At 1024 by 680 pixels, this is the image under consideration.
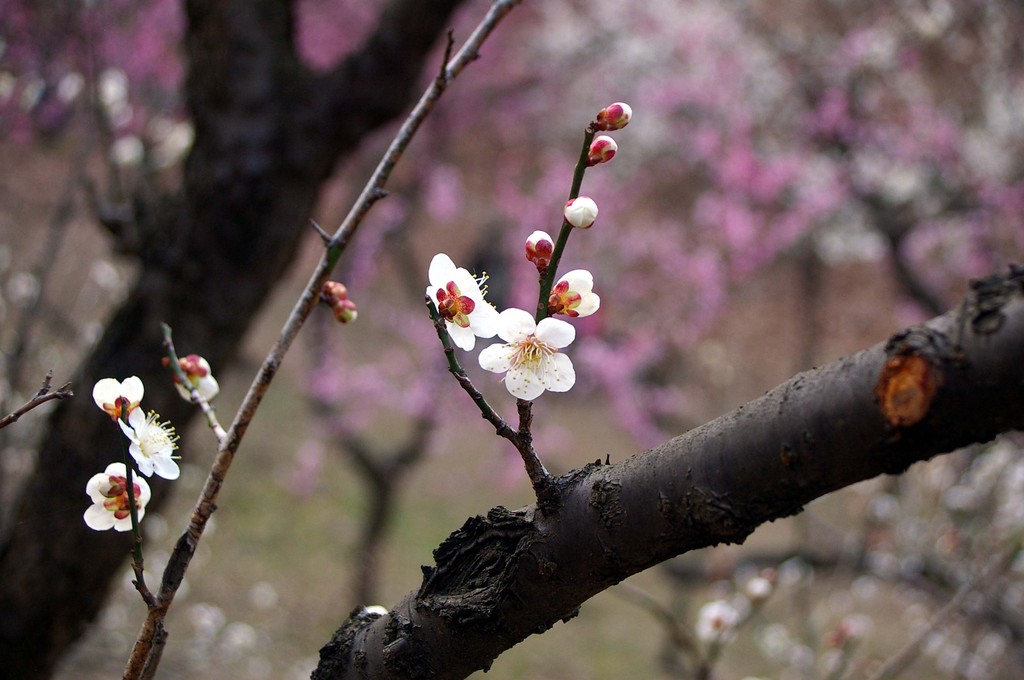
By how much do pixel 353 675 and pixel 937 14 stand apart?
14.9 ft

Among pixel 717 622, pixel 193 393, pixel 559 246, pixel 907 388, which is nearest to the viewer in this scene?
pixel 907 388

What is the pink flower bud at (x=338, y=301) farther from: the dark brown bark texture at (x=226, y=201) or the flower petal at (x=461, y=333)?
the dark brown bark texture at (x=226, y=201)

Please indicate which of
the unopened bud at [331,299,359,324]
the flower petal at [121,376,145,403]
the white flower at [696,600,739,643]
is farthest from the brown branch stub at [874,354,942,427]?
the white flower at [696,600,739,643]

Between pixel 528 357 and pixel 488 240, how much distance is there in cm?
463

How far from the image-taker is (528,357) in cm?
67

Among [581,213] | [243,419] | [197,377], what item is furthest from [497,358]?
[197,377]

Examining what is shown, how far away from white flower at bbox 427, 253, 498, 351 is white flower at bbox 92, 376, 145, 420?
0.91 feet

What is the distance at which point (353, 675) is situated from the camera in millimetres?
715

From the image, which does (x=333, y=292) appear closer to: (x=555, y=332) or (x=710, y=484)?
(x=555, y=332)

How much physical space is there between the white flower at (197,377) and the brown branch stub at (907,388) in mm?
633

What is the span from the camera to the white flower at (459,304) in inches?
24.9

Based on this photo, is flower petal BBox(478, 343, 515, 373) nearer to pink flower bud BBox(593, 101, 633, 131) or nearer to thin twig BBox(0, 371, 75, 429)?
pink flower bud BBox(593, 101, 633, 131)

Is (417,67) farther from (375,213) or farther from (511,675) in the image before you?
(511,675)

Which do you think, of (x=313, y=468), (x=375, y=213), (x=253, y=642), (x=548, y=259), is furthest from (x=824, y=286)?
(x=548, y=259)
